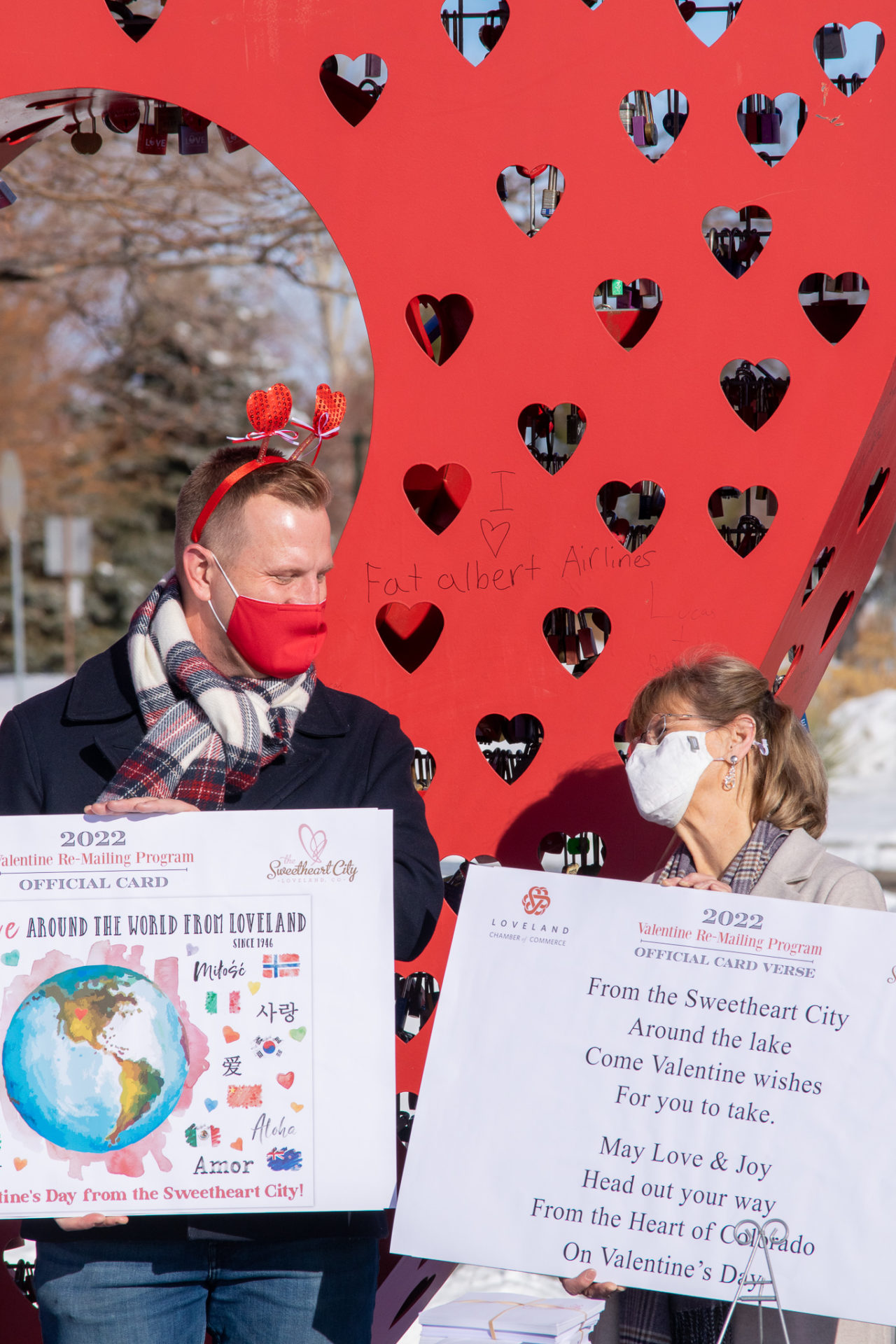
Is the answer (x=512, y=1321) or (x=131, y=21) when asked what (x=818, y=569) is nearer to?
(x=512, y=1321)

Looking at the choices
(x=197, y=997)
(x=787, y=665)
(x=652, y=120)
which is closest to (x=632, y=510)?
(x=787, y=665)

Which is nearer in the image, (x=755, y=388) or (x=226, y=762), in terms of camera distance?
(x=226, y=762)

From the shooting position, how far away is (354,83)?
2.79 metres

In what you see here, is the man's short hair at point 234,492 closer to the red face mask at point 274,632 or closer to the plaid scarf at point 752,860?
the red face mask at point 274,632

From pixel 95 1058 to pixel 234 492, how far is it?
3.44 feet

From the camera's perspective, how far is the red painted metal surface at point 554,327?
2.68 meters

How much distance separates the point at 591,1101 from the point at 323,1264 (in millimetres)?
584

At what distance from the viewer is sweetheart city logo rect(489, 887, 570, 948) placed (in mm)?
2119

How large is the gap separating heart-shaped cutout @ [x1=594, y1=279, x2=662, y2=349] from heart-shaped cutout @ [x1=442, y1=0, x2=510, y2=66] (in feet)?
1.86

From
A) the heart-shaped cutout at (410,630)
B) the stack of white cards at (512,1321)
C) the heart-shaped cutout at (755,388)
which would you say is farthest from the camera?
the heart-shaped cutout at (410,630)

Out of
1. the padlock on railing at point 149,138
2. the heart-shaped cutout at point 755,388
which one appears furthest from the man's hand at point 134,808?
the padlock on railing at point 149,138

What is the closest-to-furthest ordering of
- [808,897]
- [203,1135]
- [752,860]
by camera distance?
[203,1135] < [808,897] < [752,860]

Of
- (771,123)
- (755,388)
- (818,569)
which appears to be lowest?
(818,569)

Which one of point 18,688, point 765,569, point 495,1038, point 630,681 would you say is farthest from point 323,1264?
point 18,688
